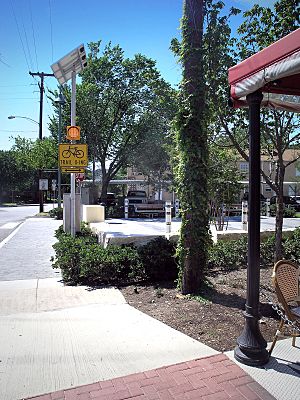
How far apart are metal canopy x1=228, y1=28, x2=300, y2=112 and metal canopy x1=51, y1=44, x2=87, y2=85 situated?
667 cm

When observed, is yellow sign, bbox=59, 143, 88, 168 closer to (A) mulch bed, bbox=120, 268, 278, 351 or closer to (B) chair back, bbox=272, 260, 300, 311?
(A) mulch bed, bbox=120, 268, 278, 351

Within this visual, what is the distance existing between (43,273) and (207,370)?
5.25 meters

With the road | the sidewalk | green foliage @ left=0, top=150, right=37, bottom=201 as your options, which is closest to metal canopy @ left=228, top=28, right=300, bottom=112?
the sidewalk

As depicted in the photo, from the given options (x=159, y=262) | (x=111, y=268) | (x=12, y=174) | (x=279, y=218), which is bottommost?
(x=111, y=268)

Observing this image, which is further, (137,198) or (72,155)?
(137,198)

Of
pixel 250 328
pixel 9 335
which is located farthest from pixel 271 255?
pixel 9 335

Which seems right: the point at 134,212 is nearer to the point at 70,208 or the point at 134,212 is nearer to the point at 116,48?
the point at 116,48

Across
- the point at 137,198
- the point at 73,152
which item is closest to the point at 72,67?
the point at 73,152

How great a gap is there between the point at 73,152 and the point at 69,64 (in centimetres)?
249

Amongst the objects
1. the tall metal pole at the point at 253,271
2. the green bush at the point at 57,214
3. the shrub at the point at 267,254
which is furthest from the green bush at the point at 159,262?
the green bush at the point at 57,214

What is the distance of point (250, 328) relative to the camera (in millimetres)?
3535

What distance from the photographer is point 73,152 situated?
33.5 ft

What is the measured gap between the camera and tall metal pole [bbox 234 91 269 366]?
344 cm

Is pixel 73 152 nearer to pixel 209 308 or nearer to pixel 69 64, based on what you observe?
pixel 69 64
